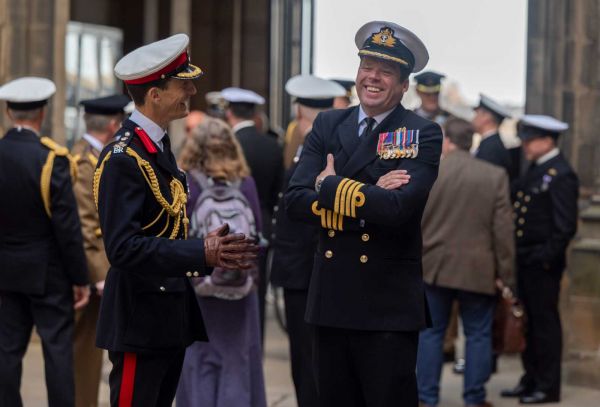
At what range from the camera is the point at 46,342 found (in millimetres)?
6855

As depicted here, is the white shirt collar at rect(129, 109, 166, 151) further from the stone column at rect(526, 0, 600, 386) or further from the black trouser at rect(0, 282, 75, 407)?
the stone column at rect(526, 0, 600, 386)

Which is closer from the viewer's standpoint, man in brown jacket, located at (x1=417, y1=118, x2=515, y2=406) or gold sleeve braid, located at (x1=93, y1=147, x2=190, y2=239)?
gold sleeve braid, located at (x1=93, y1=147, x2=190, y2=239)

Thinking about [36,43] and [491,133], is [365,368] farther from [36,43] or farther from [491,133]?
[36,43]

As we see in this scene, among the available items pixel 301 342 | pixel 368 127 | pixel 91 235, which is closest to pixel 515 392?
pixel 301 342

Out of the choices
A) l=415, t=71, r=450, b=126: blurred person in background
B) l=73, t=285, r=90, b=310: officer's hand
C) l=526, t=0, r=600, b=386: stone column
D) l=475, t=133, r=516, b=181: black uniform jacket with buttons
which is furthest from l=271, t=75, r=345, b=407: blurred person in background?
l=415, t=71, r=450, b=126: blurred person in background

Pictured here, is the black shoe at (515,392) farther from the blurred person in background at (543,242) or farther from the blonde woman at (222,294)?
the blonde woman at (222,294)

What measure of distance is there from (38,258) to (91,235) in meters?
0.55

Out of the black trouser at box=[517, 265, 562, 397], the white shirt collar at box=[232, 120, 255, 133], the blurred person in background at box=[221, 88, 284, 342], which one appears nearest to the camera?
the black trouser at box=[517, 265, 562, 397]

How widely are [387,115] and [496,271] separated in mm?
3489

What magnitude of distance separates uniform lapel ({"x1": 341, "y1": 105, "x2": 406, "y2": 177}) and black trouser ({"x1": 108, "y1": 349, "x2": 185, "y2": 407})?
93cm

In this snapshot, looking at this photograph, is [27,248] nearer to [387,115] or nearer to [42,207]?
[42,207]

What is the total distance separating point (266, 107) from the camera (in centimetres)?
1495

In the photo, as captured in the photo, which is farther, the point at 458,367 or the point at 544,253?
the point at 458,367

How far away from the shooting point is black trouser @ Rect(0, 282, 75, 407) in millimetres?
6820
